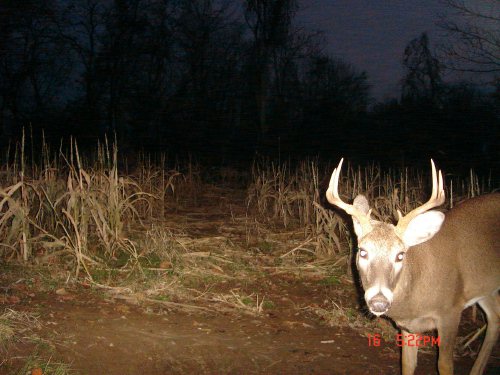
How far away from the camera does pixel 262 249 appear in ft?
26.0

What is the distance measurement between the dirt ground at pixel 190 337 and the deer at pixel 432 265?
0.61 metres

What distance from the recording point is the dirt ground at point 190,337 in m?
4.35

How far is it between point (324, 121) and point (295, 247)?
18414mm

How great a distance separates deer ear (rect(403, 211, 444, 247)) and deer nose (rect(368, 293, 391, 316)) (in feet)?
2.04

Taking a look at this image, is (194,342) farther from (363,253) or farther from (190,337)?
(363,253)

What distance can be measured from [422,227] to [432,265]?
0.56 meters

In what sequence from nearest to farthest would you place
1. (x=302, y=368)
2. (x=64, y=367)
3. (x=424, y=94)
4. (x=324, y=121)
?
(x=64, y=367)
(x=302, y=368)
(x=424, y=94)
(x=324, y=121)

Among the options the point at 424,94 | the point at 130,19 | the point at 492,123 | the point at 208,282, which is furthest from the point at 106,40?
the point at 208,282

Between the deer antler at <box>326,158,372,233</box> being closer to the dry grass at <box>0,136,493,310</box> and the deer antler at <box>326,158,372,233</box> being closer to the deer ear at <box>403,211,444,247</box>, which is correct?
the deer ear at <box>403,211,444,247</box>

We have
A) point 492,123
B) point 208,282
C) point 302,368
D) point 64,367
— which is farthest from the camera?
point 492,123

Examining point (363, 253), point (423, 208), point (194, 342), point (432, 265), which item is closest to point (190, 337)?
point (194, 342)

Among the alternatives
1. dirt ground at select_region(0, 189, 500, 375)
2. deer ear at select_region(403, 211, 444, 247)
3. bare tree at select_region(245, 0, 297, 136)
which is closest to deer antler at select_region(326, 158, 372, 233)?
deer ear at select_region(403, 211, 444, 247)

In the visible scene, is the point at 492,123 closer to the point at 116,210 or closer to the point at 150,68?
the point at 150,68

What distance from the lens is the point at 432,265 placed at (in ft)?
14.5
